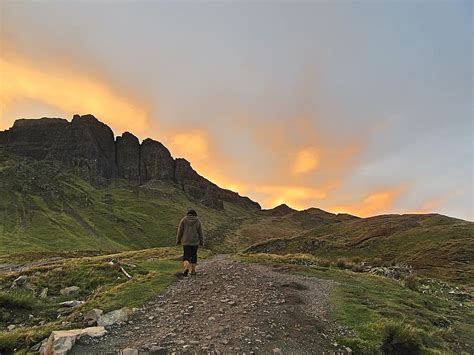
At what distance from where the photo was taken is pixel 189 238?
21297mm

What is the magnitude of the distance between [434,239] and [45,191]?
17034 cm

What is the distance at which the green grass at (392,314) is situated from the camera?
1451 cm

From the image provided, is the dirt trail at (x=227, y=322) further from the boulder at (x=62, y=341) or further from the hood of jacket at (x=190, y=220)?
the hood of jacket at (x=190, y=220)

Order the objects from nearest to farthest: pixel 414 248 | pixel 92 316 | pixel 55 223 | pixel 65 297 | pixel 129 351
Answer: pixel 129 351 < pixel 92 316 < pixel 65 297 < pixel 414 248 < pixel 55 223

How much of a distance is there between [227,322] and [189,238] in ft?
27.0

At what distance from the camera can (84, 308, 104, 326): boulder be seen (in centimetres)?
1335

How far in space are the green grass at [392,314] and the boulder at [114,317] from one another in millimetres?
7662

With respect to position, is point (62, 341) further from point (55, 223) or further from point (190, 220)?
point (55, 223)

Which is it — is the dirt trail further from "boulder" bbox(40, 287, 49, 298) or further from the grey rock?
the grey rock

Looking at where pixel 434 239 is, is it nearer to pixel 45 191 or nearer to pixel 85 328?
pixel 85 328

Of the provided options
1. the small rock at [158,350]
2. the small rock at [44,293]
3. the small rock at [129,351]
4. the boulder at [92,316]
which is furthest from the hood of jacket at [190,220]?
the small rock at [129,351]

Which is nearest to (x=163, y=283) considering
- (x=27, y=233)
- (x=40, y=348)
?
(x=40, y=348)

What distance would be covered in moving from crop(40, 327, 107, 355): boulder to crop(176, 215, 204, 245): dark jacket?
938 cm

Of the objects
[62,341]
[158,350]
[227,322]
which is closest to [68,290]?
[62,341]
